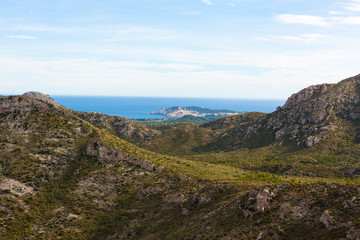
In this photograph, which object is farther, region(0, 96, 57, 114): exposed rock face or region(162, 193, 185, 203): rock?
region(0, 96, 57, 114): exposed rock face

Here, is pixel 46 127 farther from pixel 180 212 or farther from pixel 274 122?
pixel 274 122

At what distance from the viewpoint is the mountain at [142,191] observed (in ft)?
131

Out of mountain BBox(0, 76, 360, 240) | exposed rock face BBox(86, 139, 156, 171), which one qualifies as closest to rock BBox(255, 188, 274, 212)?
mountain BBox(0, 76, 360, 240)

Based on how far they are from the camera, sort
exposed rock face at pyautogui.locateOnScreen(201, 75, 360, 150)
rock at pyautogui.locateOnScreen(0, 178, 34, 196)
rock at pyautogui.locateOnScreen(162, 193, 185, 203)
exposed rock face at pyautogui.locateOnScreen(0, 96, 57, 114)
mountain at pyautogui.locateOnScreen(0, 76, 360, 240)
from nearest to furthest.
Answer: mountain at pyautogui.locateOnScreen(0, 76, 360, 240) → rock at pyautogui.locateOnScreen(0, 178, 34, 196) → rock at pyautogui.locateOnScreen(162, 193, 185, 203) → exposed rock face at pyautogui.locateOnScreen(0, 96, 57, 114) → exposed rock face at pyautogui.locateOnScreen(201, 75, 360, 150)

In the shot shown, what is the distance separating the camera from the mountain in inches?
1566

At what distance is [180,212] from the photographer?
59312mm

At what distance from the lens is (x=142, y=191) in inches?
2891

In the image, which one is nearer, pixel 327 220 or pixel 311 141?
pixel 327 220

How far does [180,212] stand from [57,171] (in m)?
47.1

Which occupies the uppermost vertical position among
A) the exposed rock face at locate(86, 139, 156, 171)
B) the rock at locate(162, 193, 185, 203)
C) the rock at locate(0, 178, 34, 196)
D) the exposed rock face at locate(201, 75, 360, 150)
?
the exposed rock face at locate(201, 75, 360, 150)

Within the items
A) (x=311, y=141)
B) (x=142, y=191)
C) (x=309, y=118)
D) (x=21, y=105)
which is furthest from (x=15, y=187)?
(x=309, y=118)

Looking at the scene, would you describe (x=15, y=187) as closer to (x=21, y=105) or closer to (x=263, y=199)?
(x=21, y=105)

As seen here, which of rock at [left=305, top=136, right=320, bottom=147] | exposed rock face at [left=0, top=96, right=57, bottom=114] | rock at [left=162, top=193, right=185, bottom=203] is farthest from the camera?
rock at [left=305, top=136, right=320, bottom=147]

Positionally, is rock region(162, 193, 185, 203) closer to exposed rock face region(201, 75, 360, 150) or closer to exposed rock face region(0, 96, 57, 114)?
exposed rock face region(0, 96, 57, 114)
